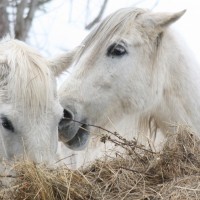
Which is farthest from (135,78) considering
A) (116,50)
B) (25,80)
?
(25,80)

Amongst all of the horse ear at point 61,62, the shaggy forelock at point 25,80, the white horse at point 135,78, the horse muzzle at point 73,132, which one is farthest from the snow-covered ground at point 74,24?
the shaggy forelock at point 25,80

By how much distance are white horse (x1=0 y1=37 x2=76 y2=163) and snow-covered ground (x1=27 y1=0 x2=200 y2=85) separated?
9.14 m

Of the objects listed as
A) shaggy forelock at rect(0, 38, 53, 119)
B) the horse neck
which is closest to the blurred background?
the horse neck

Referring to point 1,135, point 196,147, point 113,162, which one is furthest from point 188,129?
point 1,135

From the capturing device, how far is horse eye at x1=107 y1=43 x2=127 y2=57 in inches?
182

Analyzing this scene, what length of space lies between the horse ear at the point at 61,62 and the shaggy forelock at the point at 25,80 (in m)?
0.32

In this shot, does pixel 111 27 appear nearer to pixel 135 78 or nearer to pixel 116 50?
pixel 116 50

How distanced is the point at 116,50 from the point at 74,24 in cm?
1183

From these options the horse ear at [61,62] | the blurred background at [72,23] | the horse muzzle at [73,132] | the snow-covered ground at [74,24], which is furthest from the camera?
the snow-covered ground at [74,24]

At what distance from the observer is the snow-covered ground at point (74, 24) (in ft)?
46.1

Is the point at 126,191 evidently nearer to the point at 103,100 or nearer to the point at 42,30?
the point at 103,100

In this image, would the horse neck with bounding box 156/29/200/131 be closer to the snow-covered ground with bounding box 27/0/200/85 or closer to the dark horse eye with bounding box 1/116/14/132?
the dark horse eye with bounding box 1/116/14/132

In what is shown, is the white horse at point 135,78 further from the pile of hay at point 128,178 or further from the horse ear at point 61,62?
the pile of hay at point 128,178

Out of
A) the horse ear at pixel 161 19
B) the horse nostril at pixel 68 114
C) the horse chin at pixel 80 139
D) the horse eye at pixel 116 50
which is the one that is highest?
the horse ear at pixel 161 19
